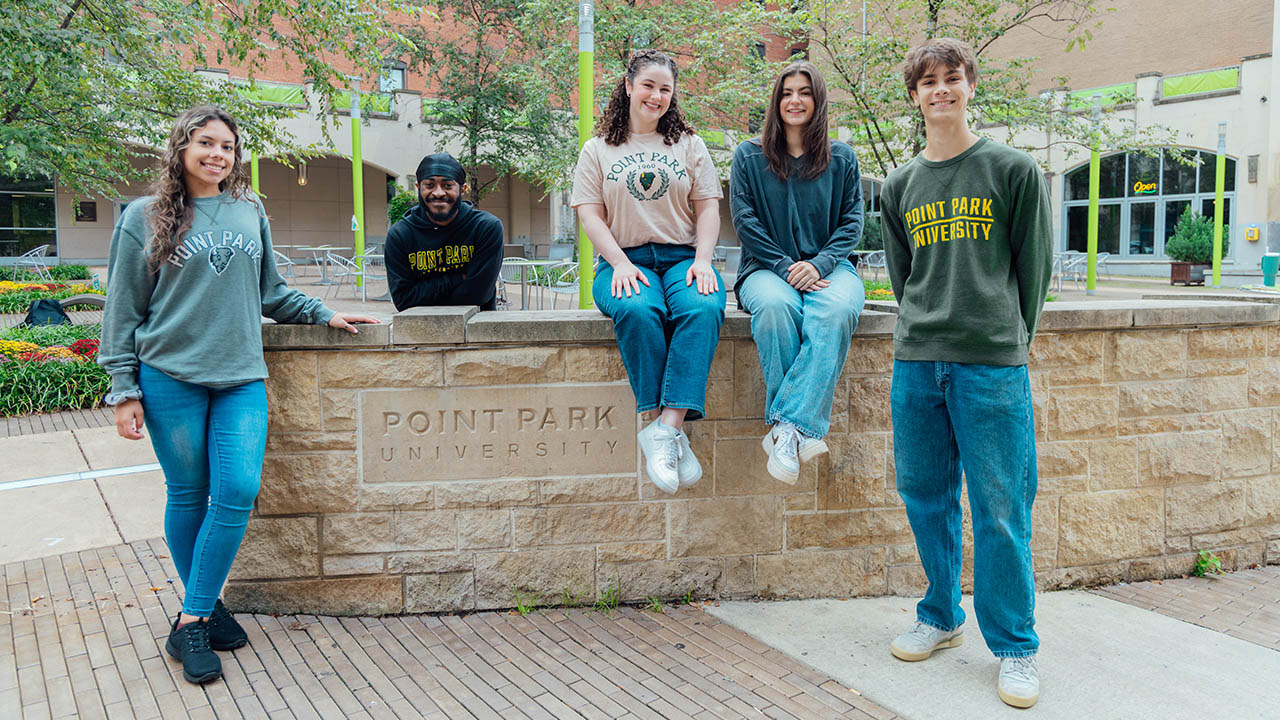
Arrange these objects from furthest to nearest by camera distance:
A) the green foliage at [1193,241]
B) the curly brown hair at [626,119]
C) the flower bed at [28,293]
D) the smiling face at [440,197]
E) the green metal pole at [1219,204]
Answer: the green foliage at [1193,241] < the green metal pole at [1219,204] < the flower bed at [28,293] < the smiling face at [440,197] < the curly brown hair at [626,119]

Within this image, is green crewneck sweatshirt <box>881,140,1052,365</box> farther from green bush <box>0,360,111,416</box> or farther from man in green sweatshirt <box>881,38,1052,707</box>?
green bush <box>0,360,111,416</box>

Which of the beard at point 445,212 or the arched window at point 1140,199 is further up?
the arched window at point 1140,199

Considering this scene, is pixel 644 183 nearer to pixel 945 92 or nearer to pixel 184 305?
pixel 945 92

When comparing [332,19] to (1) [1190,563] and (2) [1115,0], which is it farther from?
(2) [1115,0]

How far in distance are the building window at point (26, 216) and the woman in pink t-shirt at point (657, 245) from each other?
28972 millimetres

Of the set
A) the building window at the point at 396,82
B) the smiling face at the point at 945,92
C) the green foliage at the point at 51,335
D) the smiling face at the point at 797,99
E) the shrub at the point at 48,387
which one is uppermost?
the building window at the point at 396,82

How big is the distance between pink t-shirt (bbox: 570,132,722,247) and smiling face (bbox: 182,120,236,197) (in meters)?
1.27

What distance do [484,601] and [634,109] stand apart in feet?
6.90

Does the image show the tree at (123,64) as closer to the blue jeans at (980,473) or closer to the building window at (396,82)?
the blue jeans at (980,473)

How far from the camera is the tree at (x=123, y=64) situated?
834 centimetres

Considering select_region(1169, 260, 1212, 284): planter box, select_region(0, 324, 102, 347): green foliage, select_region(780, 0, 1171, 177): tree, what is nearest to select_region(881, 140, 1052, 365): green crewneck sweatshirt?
select_region(0, 324, 102, 347): green foliage

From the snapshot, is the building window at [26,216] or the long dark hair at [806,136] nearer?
the long dark hair at [806,136]

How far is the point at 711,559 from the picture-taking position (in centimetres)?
397

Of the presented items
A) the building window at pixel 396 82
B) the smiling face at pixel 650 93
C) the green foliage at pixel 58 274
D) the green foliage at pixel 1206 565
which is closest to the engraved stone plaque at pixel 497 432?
the smiling face at pixel 650 93
